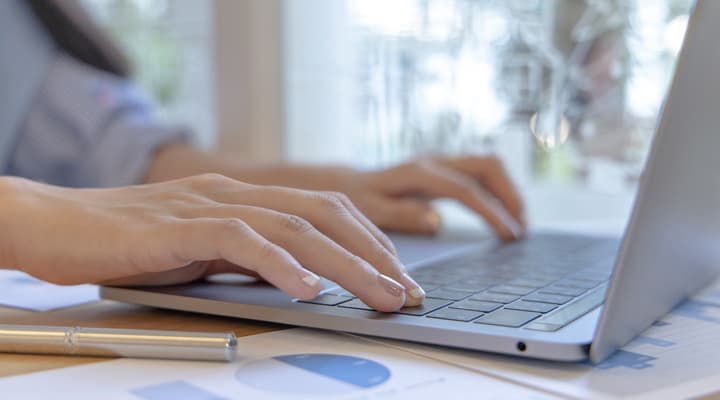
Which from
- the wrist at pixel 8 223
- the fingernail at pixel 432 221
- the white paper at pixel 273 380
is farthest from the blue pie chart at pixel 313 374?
the fingernail at pixel 432 221

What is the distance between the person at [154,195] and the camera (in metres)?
0.46

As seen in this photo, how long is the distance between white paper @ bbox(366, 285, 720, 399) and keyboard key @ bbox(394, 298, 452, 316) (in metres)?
0.02

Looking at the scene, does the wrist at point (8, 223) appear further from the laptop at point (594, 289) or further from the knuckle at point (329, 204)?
the knuckle at point (329, 204)

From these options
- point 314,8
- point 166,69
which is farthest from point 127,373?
point 166,69

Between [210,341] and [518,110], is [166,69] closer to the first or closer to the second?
[518,110]

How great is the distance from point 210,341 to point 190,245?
0.08 meters

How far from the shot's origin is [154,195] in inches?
20.5

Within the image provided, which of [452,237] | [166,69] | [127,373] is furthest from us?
[166,69]

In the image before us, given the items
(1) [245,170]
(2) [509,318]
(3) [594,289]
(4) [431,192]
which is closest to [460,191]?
(4) [431,192]

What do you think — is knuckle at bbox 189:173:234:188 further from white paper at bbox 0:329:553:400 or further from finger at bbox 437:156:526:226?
finger at bbox 437:156:526:226

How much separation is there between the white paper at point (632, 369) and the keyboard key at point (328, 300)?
46 millimetres

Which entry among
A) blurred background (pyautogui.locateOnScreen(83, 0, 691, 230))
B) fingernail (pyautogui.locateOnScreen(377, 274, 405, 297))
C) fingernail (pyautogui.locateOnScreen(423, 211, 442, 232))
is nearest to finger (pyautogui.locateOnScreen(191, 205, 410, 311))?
fingernail (pyautogui.locateOnScreen(377, 274, 405, 297))

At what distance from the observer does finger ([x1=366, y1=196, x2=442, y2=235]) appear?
88 centimetres

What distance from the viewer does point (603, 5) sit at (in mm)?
1092
